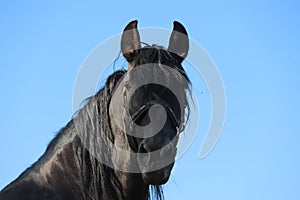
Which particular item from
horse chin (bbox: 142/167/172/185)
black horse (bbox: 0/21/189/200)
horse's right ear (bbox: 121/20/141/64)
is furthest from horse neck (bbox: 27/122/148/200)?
horse's right ear (bbox: 121/20/141/64)

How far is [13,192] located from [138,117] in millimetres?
1755

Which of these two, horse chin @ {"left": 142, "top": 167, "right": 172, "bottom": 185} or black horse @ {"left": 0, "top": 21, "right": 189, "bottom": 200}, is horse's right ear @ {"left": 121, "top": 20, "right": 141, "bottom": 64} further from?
horse chin @ {"left": 142, "top": 167, "right": 172, "bottom": 185}

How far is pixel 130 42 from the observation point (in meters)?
6.74

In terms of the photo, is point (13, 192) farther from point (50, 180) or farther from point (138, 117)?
point (138, 117)

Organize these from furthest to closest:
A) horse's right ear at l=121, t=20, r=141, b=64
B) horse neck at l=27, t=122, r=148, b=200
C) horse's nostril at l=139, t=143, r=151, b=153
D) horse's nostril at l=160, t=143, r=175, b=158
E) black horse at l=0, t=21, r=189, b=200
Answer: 1. horse's right ear at l=121, t=20, r=141, b=64
2. horse neck at l=27, t=122, r=148, b=200
3. black horse at l=0, t=21, r=189, b=200
4. horse's nostril at l=139, t=143, r=151, b=153
5. horse's nostril at l=160, t=143, r=175, b=158

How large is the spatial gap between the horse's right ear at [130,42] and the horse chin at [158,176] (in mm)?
1496

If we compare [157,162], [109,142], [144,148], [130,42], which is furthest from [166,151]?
[130,42]

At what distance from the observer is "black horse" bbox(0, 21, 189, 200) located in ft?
20.1

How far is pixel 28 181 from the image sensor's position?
673cm

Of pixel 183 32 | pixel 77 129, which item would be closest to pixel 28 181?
pixel 77 129

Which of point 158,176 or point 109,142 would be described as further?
point 109,142

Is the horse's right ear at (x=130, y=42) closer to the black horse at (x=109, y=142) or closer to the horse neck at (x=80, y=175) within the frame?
the black horse at (x=109, y=142)

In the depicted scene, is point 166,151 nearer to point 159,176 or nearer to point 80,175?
point 159,176

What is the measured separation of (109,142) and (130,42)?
1199mm
